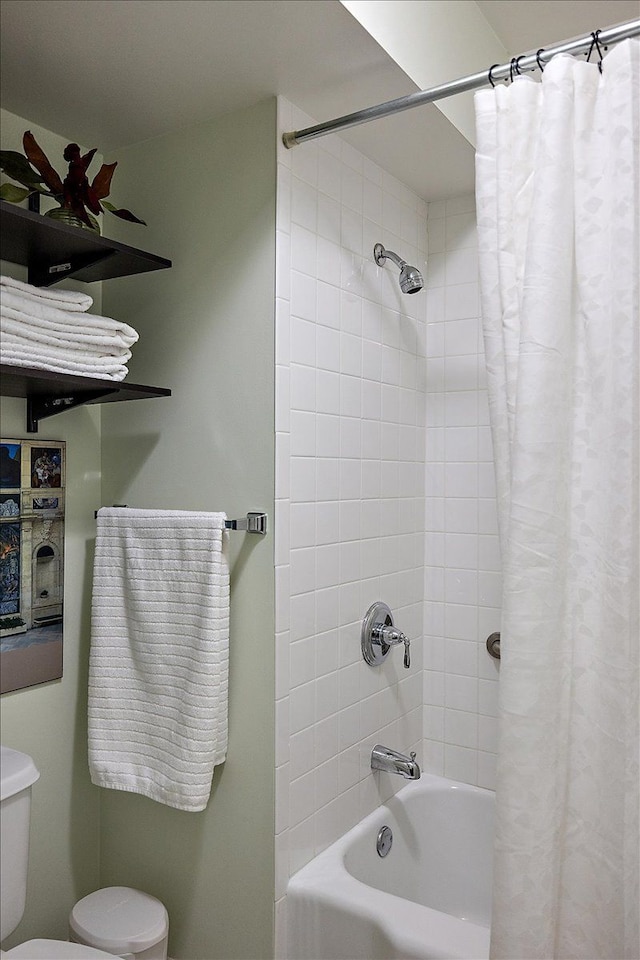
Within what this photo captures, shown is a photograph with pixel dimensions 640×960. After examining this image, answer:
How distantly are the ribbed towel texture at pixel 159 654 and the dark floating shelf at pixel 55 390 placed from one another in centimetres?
27

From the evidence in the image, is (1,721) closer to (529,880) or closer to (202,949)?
(202,949)

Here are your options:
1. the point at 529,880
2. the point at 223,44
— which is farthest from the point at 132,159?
the point at 529,880

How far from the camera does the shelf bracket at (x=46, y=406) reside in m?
1.67

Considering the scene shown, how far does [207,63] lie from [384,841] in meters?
1.98

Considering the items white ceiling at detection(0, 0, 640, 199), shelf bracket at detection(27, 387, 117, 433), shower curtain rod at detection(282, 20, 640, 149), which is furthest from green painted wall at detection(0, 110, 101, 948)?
shower curtain rod at detection(282, 20, 640, 149)

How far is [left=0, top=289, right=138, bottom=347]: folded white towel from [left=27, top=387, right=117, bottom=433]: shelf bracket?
16 centimetres

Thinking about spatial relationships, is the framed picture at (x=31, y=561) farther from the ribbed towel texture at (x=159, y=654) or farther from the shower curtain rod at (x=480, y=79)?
the shower curtain rod at (x=480, y=79)

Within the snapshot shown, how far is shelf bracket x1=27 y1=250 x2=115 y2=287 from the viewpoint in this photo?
1.62m

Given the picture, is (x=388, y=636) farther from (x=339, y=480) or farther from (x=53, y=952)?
(x=53, y=952)

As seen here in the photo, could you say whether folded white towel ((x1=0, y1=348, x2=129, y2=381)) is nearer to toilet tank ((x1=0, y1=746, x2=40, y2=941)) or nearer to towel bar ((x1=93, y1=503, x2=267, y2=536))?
towel bar ((x1=93, y1=503, x2=267, y2=536))

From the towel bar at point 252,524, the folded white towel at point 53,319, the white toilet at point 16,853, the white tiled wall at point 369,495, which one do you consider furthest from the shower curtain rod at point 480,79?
the white toilet at point 16,853

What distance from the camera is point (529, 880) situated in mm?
1285

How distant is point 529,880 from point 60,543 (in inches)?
48.4

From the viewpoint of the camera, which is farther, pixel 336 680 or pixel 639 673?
pixel 336 680
